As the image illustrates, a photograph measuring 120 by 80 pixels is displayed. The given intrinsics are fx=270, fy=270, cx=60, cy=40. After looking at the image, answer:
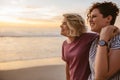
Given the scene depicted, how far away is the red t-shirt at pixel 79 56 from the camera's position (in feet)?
4.33

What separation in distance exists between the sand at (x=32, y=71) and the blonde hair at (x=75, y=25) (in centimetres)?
202

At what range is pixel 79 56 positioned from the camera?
4.35 feet

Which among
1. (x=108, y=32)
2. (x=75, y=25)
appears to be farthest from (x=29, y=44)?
(x=108, y=32)

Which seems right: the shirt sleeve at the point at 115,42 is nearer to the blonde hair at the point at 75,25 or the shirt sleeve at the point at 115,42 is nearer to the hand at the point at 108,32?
the hand at the point at 108,32

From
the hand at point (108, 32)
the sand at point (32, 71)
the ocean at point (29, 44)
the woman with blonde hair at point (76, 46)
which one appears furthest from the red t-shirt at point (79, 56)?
the ocean at point (29, 44)

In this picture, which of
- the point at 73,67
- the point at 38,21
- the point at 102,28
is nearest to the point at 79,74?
the point at 73,67

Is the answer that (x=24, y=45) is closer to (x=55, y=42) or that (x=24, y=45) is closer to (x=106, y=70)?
(x=55, y=42)

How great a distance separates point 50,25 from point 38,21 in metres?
0.23

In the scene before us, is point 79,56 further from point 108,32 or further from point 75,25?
point 108,32

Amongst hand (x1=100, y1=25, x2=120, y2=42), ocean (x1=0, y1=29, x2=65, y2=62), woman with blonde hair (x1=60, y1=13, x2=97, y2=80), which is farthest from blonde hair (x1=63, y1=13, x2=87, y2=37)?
ocean (x1=0, y1=29, x2=65, y2=62)

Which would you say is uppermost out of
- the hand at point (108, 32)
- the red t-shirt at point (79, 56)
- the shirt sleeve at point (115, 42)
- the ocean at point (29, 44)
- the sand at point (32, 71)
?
the hand at point (108, 32)

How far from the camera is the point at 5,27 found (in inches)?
157

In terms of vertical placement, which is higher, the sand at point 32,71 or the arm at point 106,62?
the arm at point 106,62

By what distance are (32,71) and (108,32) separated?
8.39 feet
